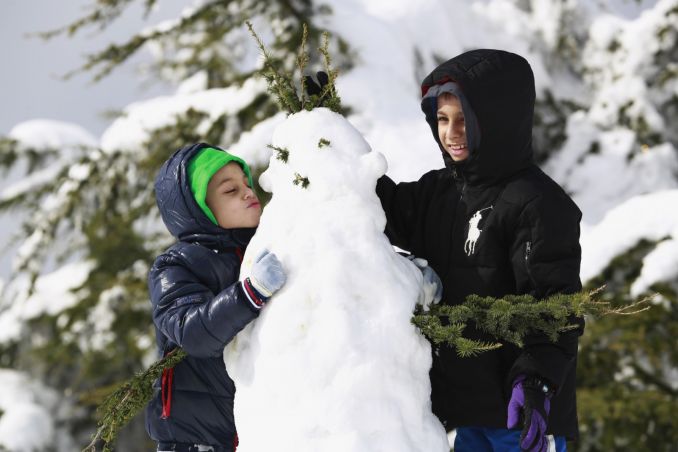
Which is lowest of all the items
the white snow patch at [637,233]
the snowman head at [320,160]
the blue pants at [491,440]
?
the blue pants at [491,440]

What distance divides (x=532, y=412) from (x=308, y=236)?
854mm

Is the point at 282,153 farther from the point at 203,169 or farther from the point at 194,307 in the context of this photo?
the point at 194,307

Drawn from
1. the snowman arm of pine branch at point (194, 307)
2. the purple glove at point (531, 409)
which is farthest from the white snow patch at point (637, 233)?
the snowman arm of pine branch at point (194, 307)

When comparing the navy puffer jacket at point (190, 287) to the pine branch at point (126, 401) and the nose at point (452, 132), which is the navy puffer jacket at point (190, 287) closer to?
the pine branch at point (126, 401)

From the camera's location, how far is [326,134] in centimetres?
260

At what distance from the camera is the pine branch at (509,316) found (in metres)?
2.26

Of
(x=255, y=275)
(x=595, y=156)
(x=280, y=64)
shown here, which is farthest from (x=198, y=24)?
(x=255, y=275)

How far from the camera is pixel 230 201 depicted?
292 centimetres

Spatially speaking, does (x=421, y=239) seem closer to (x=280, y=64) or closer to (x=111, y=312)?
(x=280, y=64)

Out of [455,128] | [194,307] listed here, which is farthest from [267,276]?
[455,128]

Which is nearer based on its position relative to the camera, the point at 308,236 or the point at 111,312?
the point at 308,236

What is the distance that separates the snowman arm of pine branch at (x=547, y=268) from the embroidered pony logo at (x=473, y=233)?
0.14 metres

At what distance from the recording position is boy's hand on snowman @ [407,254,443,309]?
2.54m

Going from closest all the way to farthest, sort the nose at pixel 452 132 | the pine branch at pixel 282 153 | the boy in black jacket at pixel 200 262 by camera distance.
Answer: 1. the pine branch at pixel 282 153
2. the nose at pixel 452 132
3. the boy in black jacket at pixel 200 262
